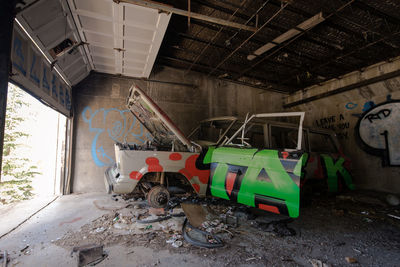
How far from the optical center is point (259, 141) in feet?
12.3

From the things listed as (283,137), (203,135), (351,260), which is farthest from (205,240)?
(283,137)

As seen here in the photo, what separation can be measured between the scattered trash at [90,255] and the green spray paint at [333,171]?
420cm

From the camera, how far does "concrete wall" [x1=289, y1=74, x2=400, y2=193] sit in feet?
17.6

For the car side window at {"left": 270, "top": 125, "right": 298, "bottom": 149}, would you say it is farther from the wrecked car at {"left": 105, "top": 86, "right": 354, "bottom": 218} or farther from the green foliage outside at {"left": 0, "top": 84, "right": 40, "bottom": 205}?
the green foliage outside at {"left": 0, "top": 84, "right": 40, "bottom": 205}

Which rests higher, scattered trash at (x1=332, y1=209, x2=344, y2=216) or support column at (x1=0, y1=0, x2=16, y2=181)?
support column at (x1=0, y1=0, x2=16, y2=181)

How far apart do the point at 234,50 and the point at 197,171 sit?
3.50m

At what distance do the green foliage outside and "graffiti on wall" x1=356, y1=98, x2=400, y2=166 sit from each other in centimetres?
917

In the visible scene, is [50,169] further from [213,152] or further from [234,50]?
[234,50]

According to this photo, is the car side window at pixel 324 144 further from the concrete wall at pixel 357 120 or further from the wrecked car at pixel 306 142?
the concrete wall at pixel 357 120

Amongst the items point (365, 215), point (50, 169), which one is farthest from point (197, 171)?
point (50, 169)

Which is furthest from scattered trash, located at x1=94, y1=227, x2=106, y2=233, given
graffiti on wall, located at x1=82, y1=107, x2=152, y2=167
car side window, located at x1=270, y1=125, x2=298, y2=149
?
car side window, located at x1=270, y1=125, x2=298, y2=149

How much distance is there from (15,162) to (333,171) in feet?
24.8

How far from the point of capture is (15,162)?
4945 mm

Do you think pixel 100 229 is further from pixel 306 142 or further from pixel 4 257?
pixel 306 142
